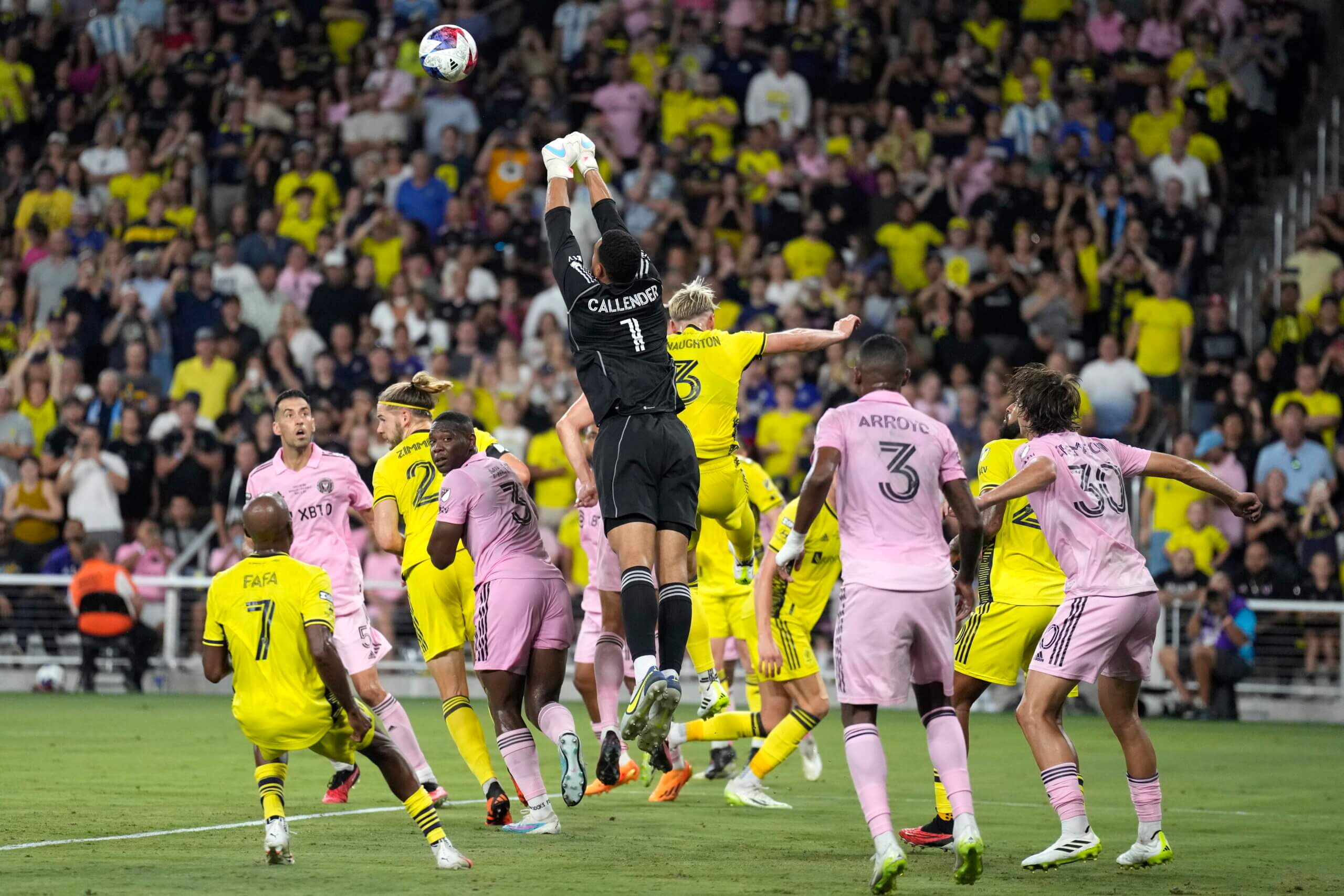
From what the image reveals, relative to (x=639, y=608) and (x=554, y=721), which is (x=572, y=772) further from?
(x=639, y=608)

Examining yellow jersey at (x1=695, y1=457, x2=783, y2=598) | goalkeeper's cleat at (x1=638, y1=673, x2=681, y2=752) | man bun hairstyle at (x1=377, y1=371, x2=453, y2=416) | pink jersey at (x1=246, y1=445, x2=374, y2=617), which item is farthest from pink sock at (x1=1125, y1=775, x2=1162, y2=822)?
pink jersey at (x1=246, y1=445, x2=374, y2=617)

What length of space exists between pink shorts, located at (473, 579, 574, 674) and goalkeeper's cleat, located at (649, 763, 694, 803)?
6.13ft

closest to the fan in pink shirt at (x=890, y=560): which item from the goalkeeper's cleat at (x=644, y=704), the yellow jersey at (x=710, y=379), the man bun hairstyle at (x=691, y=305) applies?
the goalkeeper's cleat at (x=644, y=704)

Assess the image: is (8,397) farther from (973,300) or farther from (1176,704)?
(1176,704)

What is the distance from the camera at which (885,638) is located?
825cm

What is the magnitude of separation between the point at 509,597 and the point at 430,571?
0.90m

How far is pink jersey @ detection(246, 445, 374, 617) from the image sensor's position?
1159cm

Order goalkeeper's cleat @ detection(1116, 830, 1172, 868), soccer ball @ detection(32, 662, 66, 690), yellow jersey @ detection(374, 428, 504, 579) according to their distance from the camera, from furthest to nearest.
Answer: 1. soccer ball @ detection(32, 662, 66, 690)
2. yellow jersey @ detection(374, 428, 504, 579)
3. goalkeeper's cleat @ detection(1116, 830, 1172, 868)

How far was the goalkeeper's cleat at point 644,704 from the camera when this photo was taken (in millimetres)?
8477

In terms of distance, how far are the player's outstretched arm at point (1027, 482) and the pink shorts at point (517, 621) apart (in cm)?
261

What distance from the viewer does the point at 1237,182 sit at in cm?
2325

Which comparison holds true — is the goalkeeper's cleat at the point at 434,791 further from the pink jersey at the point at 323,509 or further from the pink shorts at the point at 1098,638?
the pink shorts at the point at 1098,638

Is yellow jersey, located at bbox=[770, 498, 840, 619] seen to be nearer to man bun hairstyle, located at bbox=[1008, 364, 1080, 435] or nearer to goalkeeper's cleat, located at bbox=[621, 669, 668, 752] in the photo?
man bun hairstyle, located at bbox=[1008, 364, 1080, 435]

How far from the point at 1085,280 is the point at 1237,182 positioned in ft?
11.8
